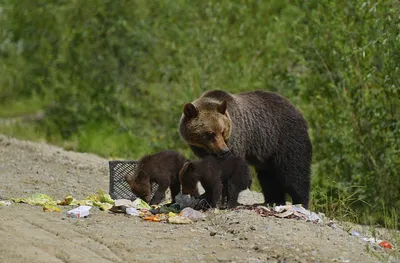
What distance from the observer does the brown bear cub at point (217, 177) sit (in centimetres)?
770

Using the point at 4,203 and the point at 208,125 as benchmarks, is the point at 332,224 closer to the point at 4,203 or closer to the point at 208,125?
the point at 208,125

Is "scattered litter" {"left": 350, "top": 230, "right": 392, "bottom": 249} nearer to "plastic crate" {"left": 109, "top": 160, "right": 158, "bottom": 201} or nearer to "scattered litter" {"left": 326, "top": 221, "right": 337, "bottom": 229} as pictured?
"scattered litter" {"left": 326, "top": 221, "right": 337, "bottom": 229}

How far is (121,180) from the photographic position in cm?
872

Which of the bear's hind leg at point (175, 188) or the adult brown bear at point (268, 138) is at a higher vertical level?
the adult brown bear at point (268, 138)

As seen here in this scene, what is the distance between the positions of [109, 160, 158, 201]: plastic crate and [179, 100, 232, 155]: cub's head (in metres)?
0.88

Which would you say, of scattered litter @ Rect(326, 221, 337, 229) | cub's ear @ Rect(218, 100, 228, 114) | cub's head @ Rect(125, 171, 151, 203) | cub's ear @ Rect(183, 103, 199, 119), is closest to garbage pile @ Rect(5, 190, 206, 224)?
cub's head @ Rect(125, 171, 151, 203)

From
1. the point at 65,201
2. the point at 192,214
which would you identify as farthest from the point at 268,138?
the point at 65,201

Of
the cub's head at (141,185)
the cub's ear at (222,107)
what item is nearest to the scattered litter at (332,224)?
the cub's ear at (222,107)

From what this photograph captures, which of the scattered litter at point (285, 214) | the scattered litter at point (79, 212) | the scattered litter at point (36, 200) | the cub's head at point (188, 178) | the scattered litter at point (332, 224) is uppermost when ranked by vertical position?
the cub's head at point (188, 178)

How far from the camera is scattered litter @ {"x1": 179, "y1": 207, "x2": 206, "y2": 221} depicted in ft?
24.1

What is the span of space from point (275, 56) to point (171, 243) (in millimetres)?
8377

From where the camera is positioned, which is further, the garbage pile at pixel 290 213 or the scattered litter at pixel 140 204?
the scattered litter at pixel 140 204

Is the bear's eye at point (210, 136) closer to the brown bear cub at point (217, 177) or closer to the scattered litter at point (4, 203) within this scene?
the brown bear cub at point (217, 177)

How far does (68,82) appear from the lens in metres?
16.8
